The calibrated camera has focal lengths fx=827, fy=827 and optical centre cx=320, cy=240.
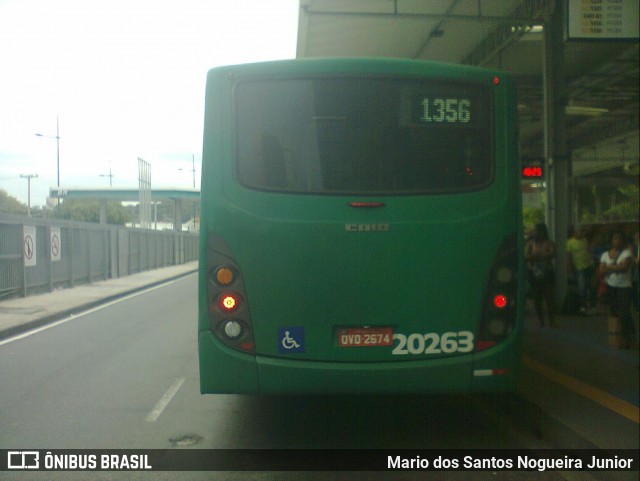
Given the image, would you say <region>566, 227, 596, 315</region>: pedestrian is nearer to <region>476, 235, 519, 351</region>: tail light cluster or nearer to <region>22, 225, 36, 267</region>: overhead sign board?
<region>476, 235, 519, 351</region>: tail light cluster

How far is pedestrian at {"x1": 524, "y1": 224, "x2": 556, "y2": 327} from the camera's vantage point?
13477 mm

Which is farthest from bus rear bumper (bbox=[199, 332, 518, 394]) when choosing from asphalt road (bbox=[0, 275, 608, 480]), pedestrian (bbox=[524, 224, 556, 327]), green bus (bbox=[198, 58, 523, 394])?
pedestrian (bbox=[524, 224, 556, 327])

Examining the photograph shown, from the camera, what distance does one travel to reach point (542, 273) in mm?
13477

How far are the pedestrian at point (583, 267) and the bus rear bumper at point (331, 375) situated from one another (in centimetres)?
1070

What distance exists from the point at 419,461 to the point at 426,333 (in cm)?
94

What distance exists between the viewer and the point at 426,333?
244 inches

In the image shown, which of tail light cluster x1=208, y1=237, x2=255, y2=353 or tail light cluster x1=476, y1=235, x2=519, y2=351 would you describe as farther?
tail light cluster x1=476, y1=235, x2=519, y2=351

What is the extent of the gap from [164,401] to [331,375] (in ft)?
9.15

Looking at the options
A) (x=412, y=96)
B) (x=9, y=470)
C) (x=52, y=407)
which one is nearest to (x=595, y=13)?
(x=412, y=96)

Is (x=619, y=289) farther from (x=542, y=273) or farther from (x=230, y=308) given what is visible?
(x=230, y=308)

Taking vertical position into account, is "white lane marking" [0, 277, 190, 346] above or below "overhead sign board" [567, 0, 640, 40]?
below

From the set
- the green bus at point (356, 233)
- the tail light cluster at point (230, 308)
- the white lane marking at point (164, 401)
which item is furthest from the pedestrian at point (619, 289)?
the tail light cluster at point (230, 308)

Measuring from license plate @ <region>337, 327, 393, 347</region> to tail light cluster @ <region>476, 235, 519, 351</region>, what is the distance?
710mm

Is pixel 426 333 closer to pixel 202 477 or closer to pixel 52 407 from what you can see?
pixel 202 477
